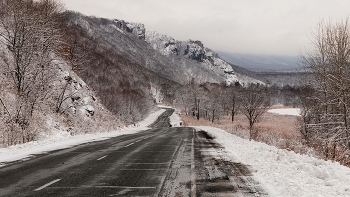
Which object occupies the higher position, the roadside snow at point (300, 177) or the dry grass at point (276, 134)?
the roadside snow at point (300, 177)

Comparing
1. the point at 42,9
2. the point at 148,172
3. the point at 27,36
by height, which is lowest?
the point at 148,172

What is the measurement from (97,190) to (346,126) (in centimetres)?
1434

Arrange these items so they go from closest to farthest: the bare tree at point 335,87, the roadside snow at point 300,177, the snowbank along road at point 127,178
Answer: the roadside snow at point 300,177 < the snowbank along road at point 127,178 < the bare tree at point 335,87

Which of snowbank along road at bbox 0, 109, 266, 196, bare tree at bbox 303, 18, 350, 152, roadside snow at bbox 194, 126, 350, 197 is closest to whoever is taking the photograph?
roadside snow at bbox 194, 126, 350, 197

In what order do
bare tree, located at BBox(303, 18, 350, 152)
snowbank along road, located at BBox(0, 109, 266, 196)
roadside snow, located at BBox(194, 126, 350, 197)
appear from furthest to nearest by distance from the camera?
bare tree, located at BBox(303, 18, 350, 152)
snowbank along road, located at BBox(0, 109, 266, 196)
roadside snow, located at BBox(194, 126, 350, 197)

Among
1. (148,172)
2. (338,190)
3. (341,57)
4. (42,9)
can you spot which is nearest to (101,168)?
(148,172)

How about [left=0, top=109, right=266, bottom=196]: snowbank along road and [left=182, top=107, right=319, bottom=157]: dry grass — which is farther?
[left=182, top=107, right=319, bottom=157]: dry grass

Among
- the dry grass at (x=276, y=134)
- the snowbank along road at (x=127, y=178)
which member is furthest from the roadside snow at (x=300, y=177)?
the dry grass at (x=276, y=134)

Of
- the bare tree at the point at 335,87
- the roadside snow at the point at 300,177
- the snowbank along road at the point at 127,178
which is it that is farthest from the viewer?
the bare tree at the point at 335,87

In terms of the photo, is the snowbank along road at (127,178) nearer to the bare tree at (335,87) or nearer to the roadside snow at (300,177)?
the roadside snow at (300,177)

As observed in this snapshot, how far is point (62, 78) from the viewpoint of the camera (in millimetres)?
37719

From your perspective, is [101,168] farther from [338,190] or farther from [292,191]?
[338,190]

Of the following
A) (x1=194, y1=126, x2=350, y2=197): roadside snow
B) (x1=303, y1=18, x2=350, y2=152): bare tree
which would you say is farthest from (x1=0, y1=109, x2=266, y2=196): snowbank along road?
(x1=303, y1=18, x2=350, y2=152): bare tree

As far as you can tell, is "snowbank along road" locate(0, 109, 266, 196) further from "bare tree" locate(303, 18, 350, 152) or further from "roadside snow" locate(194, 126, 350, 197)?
"bare tree" locate(303, 18, 350, 152)
